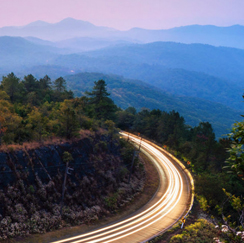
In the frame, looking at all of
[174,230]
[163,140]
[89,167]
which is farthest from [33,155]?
[163,140]

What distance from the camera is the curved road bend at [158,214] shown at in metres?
23.5

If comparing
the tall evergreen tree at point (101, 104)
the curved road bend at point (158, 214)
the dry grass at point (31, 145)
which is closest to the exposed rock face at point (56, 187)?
the dry grass at point (31, 145)

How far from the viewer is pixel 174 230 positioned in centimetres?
2556

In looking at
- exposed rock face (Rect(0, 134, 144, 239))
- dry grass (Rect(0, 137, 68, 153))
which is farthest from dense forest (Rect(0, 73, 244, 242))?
exposed rock face (Rect(0, 134, 144, 239))

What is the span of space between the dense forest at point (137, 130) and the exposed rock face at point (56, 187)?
115 inches

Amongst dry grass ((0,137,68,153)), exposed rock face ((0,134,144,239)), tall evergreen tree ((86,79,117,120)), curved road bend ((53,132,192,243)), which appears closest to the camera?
exposed rock face ((0,134,144,239))

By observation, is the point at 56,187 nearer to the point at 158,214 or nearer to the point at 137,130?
the point at 158,214

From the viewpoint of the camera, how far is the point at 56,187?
25875mm

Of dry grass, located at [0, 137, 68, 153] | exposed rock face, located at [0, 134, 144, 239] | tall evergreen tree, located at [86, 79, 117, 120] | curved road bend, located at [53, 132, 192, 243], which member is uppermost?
tall evergreen tree, located at [86, 79, 117, 120]

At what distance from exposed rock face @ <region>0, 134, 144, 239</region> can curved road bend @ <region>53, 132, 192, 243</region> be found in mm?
2801

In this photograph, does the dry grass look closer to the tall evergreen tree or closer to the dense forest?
the dense forest

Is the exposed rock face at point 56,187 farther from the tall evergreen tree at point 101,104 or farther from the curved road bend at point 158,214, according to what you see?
the tall evergreen tree at point 101,104

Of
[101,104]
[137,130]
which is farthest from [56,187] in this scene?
[137,130]

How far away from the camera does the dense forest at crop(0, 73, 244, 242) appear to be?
1141 cm
